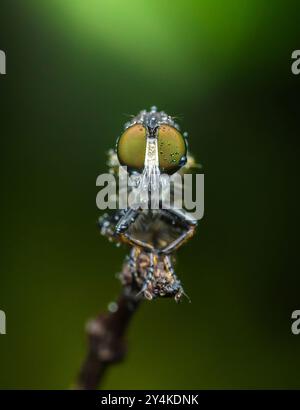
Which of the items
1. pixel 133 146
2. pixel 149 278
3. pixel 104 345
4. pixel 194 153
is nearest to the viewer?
pixel 149 278

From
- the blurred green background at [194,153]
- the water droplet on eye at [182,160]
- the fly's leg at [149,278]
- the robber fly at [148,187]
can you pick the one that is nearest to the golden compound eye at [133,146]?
the robber fly at [148,187]

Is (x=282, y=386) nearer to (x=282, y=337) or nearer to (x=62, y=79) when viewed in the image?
(x=282, y=337)

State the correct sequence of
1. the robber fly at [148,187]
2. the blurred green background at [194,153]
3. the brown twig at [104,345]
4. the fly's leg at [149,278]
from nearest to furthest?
the fly's leg at [149,278] < the robber fly at [148,187] < the brown twig at [104,345] < the blurred green background at [194,153]

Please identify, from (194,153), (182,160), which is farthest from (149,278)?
(194,153)

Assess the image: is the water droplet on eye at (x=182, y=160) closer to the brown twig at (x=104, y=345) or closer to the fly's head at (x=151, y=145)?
the fly's head at (x=151, y=145)

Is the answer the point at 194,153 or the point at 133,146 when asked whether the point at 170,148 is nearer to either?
the point at 133,146
